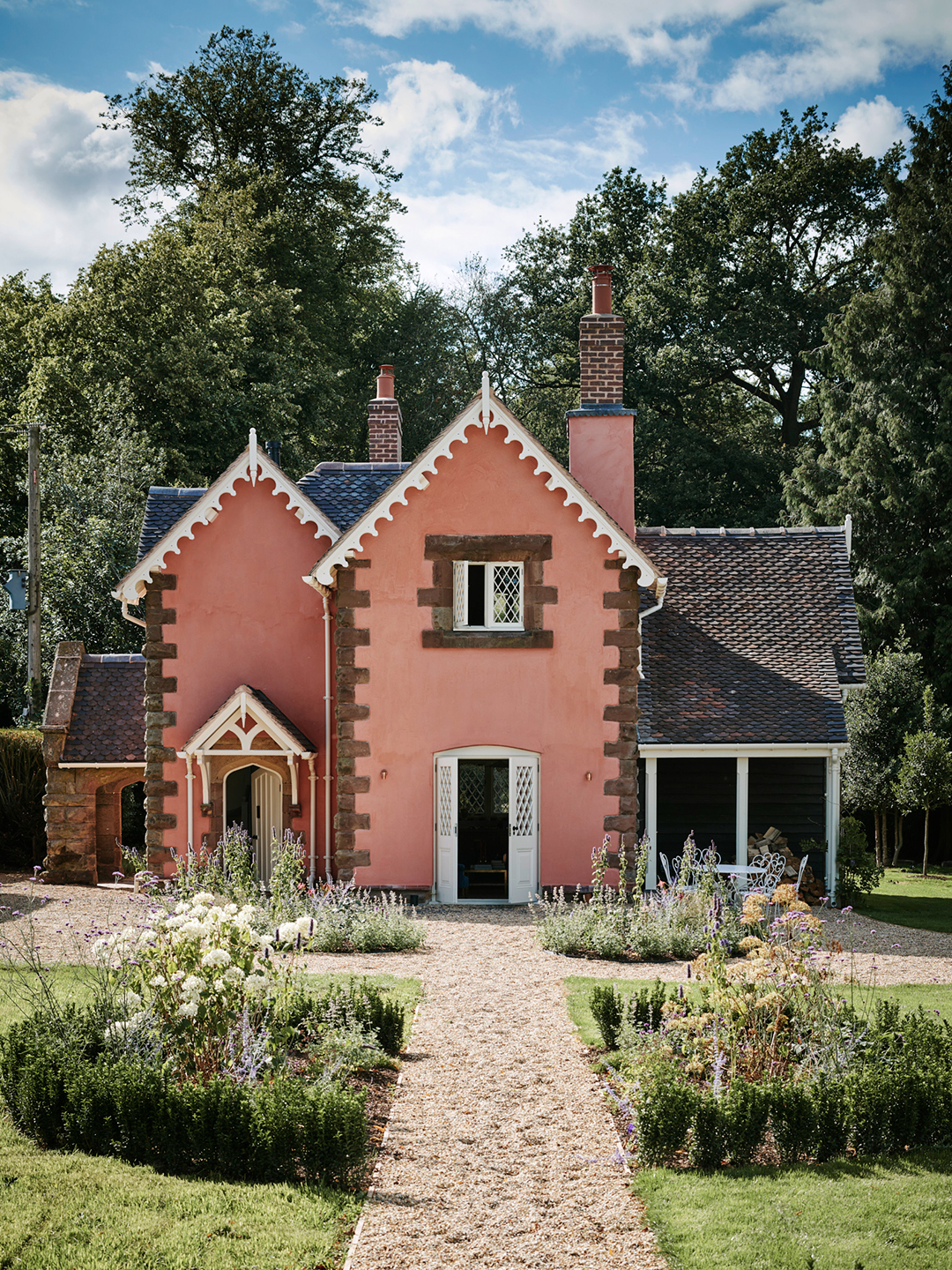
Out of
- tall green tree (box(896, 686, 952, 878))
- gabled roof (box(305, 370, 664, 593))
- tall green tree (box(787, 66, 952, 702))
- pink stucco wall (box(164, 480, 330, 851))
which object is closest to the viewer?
gabled roof (box(305, 370, 664, 593))

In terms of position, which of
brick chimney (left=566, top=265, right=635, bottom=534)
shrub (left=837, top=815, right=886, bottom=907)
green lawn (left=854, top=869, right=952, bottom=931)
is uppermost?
brick chimney (left=566, top=265, right=635, bottom=534)

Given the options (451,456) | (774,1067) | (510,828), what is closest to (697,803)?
(510,828)

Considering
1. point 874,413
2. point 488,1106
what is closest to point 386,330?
point 874,413

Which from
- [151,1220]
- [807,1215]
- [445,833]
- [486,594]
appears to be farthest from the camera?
[486,594]

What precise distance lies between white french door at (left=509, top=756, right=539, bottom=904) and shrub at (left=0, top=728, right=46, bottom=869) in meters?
9.09

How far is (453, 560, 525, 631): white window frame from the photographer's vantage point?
17922 mm

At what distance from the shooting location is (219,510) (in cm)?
1895

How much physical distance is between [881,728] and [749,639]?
7.36 m

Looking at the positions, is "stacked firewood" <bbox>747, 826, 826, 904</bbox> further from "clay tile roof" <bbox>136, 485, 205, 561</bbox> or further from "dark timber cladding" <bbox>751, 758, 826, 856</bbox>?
"clay tile roof" <bbox>136, 485, 205, 561</bbox>

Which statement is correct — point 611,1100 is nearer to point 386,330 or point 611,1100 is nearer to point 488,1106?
point 488,1106

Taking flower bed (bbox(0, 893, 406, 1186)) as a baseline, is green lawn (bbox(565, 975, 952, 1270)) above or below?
below

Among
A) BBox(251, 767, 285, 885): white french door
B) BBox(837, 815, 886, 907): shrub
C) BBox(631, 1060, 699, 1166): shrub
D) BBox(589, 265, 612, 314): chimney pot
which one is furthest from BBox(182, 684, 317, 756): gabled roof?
BBox(631, 1060, 699, 1166): shrub

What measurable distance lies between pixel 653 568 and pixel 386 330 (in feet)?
101

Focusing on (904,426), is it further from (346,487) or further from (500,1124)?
(500,1124)
